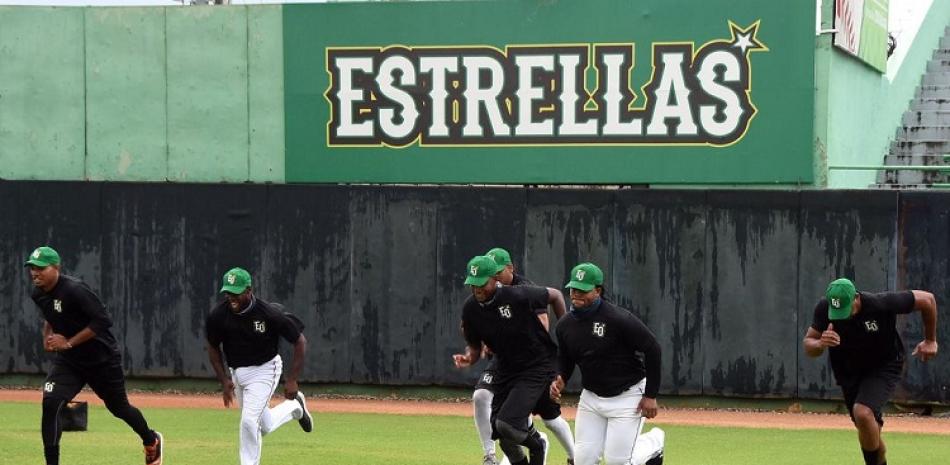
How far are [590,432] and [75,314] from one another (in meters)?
4.59

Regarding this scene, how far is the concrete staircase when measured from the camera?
25.3 meters

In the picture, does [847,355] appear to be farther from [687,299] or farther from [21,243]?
[21,243]

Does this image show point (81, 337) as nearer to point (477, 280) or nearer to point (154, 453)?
point (154, 453)

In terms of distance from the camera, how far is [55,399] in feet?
44.9

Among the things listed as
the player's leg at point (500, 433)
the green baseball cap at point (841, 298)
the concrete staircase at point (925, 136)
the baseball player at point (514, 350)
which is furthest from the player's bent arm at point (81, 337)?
the concrete staircase at point (925, 136)

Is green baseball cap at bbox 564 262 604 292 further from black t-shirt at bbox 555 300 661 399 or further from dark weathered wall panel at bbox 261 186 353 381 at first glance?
dark weathered wall panel at bbox 261 186 353 381

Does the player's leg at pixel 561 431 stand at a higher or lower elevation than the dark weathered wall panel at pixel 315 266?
lower

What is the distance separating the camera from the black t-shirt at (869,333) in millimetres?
12930

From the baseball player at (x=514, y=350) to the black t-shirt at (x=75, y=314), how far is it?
3115 millimetres

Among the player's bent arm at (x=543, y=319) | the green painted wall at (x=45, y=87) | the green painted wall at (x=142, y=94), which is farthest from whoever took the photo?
the green painted wall at (x=45, y=87)

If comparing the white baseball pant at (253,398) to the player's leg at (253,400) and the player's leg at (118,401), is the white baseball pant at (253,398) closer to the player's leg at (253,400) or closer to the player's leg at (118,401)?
the player's leg at (253,400)

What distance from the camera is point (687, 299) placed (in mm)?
21125

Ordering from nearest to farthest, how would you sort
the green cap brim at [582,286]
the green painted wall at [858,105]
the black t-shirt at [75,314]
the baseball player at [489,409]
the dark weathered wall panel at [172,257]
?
Answer: 1. the green cap brim at [582,286]
2. the black t-shirt at [75,314]
3. the baseball player at [489,409]
4. the green painted wall at [858,105]
5. the dark weathered wall panel at [172,257]

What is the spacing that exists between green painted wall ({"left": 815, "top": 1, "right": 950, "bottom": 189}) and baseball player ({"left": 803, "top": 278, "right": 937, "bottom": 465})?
8.55 meters
